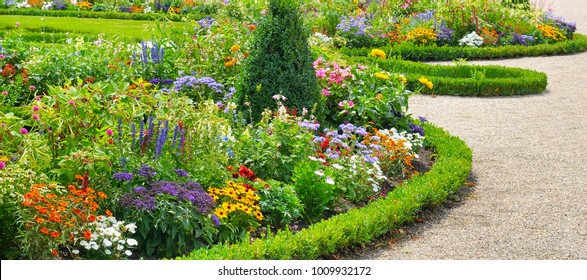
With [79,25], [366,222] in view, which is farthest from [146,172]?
[79,25]

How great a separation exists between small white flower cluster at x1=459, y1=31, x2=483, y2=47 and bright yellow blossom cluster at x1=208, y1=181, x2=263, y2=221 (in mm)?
8284

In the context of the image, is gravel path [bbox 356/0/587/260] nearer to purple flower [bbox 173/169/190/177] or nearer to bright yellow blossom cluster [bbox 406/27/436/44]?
purple flower [bbox 173/169/190/177]

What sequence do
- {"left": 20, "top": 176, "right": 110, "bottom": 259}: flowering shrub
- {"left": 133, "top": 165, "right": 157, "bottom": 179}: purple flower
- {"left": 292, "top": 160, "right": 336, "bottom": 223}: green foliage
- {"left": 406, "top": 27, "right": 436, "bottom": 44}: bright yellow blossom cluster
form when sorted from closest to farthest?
{"left": 20, "top": 176, "right": 110, "bottom": 259}: flowering shrub
{"left": 133, "top": 165, "right": 157, "bottom": 179}: purple flower
{"left": 292, "top": 160, "right": 336, "bottom": 223}: green foliage
{"left": 406, "top": 27, "right": 436, "bottom": 44}: bright yellow blossom cluster

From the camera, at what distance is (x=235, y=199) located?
567 cm

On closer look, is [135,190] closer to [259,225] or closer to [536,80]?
[259,225]

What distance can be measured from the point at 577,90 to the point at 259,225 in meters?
6.73

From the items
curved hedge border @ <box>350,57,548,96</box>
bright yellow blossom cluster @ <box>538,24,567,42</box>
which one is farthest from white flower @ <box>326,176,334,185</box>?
bright yellow blossom cluster @ <box>538,24,567,42</box>

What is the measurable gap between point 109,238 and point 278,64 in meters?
2.82

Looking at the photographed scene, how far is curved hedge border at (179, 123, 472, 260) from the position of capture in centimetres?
516

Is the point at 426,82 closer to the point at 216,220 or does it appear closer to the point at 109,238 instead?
the point at 216,220

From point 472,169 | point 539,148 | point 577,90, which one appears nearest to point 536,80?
point 577,90

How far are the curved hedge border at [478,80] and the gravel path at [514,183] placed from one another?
19cm

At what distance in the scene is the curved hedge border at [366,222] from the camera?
16.9 ft

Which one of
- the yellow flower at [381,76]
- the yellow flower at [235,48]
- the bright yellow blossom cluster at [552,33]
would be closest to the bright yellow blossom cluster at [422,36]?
the bright yellow blossom cluster at [552,33]
